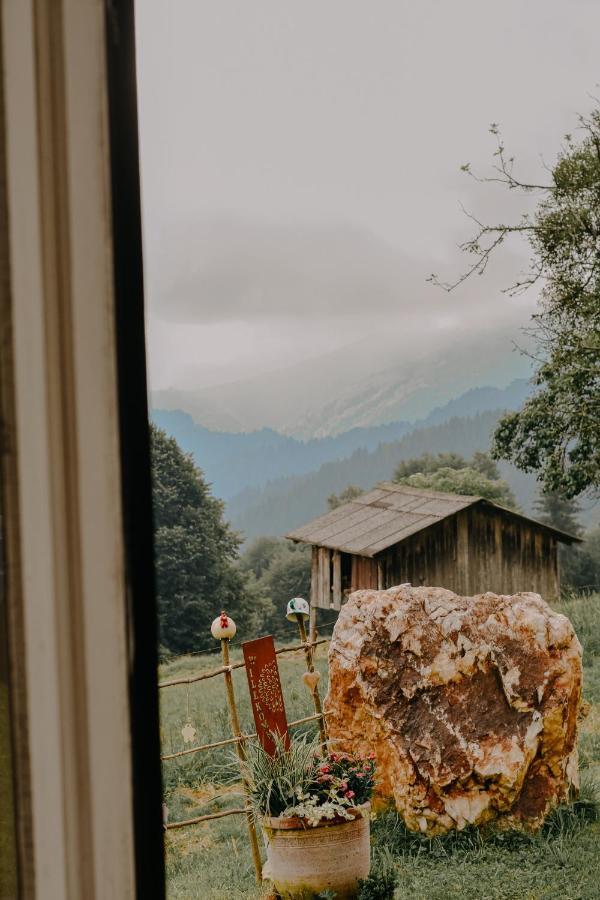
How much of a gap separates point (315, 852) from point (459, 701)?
870 millimetres

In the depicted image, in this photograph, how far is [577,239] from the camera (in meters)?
5.60

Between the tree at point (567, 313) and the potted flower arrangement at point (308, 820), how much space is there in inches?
136

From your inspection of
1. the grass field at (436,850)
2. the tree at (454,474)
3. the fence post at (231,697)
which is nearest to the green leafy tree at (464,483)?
the tree at (454,474)

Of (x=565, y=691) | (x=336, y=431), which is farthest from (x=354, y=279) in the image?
(x=565, y=691)

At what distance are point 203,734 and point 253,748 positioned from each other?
10.1 feet

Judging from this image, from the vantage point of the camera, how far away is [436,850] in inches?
118

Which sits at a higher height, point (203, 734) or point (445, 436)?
point (445, 436)

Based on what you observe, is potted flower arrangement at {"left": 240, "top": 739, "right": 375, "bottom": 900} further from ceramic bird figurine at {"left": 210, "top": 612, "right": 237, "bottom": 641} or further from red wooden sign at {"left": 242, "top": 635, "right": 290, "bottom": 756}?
ceramic bird figurine at {"left": 210, "top": 612, "right": 237, "bottom": 641}

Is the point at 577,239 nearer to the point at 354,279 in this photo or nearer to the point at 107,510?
the point at 354,279

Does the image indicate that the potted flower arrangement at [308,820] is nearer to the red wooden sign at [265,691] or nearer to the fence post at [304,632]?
the red wooden sign at [265,691]

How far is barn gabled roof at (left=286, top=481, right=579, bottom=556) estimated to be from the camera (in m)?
5.44

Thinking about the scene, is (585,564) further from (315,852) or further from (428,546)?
(315,852)

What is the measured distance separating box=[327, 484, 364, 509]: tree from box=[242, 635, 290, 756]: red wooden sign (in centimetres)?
570

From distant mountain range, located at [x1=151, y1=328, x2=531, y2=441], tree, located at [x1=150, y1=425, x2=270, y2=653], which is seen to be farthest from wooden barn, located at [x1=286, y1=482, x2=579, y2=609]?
tree, located at [x1=150, y1=425, x2=270, y2=653]
